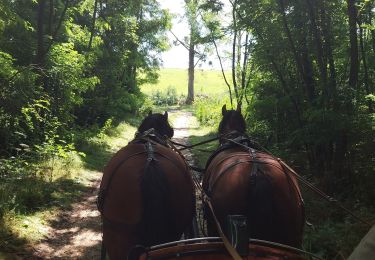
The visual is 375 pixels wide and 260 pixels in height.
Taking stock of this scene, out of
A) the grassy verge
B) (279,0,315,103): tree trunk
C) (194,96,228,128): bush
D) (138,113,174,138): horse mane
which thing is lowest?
the grassy verge

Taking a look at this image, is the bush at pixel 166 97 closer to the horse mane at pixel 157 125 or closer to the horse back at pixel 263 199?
the horse mane at pixel 157 125

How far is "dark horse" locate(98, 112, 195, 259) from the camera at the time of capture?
3424 mm

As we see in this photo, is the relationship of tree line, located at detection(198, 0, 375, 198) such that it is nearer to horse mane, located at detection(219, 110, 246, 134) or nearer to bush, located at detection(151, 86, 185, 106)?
horse mane, located at detection(219, 110, 246, 134)

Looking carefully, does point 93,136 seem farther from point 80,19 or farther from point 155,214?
point 155,214

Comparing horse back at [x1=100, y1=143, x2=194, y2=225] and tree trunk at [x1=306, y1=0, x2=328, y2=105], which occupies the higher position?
tree trunk at [x1=306, y1=0, x2=328, y2=105]

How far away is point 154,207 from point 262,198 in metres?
0.94

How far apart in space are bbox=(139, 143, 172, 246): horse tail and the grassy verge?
2443 mm

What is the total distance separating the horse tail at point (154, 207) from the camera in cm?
341

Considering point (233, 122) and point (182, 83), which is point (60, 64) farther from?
point (182, 83)

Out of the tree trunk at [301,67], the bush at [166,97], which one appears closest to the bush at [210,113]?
the tree trunk at [301,67]

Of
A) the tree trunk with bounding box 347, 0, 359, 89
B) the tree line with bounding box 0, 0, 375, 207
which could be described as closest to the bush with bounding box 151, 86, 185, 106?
the tree line with bounding box 0, 0, 375, 207

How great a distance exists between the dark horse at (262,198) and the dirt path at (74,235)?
2.68 metres

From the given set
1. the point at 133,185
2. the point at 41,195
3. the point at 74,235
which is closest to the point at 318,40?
the point at 133,185

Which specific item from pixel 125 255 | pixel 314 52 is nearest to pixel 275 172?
pixel 125 255
